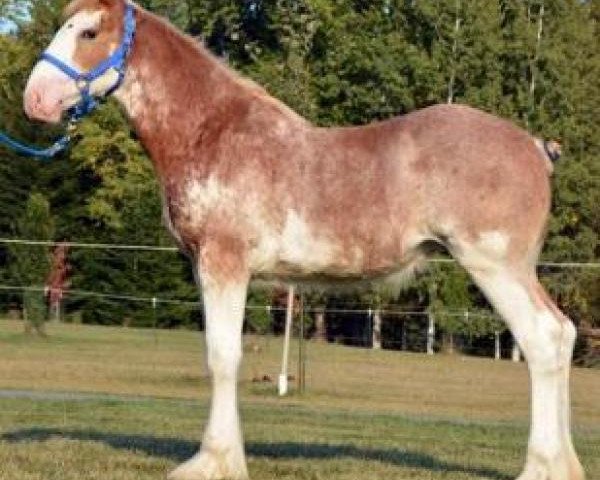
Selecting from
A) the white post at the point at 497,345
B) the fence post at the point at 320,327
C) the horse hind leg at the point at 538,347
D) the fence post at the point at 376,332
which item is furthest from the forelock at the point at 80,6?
the white post at the point at 497,345

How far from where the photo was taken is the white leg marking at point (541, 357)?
31.3 feet

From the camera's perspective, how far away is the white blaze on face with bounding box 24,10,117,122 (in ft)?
33.4

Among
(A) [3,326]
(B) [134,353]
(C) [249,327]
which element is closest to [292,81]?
(B) [134,353]

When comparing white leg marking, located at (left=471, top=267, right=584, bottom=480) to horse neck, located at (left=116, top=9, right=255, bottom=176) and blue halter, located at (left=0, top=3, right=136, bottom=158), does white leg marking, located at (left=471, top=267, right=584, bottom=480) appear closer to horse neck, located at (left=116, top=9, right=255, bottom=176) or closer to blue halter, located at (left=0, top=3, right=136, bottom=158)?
horse neck, located at (left=116, top=9, right=255, bottom=176)

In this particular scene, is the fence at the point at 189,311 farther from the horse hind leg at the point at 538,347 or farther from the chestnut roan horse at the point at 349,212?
the horse hind leg at the point at 538,347

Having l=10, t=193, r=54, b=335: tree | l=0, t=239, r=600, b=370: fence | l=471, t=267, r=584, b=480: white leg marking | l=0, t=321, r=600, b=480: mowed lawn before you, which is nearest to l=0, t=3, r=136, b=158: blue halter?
l=0, t=321, r=600, b=480: mowed lawn

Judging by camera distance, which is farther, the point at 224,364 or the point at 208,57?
the point at 208,57

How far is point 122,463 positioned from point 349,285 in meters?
1.95

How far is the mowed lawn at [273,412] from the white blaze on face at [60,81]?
237 centimetres

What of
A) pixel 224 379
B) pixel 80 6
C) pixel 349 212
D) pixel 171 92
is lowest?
pixel 224 379

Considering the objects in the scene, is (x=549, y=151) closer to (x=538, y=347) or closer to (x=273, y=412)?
(x=538, y=347)

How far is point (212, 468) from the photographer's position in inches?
382

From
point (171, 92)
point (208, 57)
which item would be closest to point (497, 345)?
point (208, 57)

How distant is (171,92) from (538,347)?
2.99m
